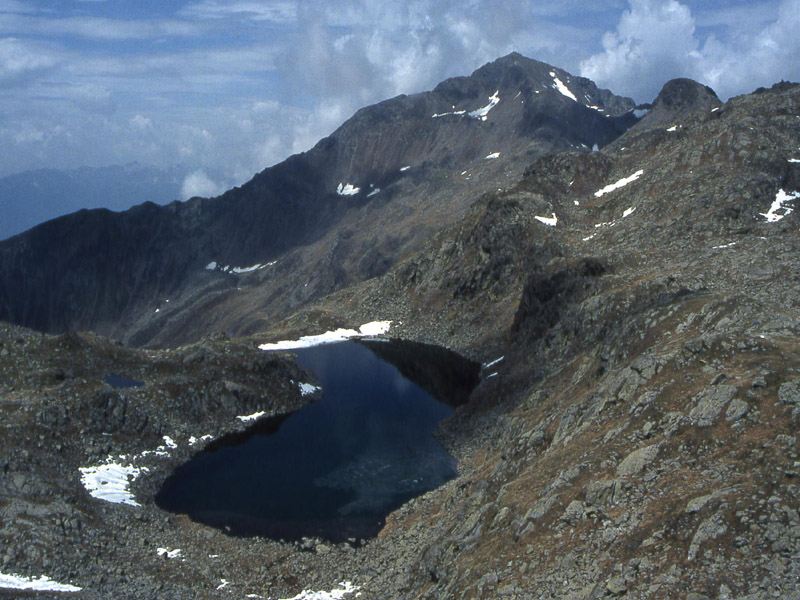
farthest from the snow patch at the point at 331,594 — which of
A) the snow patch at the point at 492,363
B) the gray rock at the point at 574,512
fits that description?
the snow patch at the point at 492,363

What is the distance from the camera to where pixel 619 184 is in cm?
10494

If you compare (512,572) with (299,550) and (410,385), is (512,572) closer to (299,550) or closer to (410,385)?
(299,550)

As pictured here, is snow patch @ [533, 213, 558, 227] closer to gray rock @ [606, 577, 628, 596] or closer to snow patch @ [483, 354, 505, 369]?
snow patch @ [483, 354, 505, 369]

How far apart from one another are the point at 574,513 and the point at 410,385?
5544cm

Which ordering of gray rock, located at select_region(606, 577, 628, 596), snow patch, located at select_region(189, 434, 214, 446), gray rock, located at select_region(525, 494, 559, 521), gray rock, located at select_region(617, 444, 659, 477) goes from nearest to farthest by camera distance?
gray rock, located at select_region(606, 577, 628, 596) → gray rock, located at select_region(617, 444, 659, 477) → gray rock, located at select_region(525, 494, 559, 521) → snow patch, located at select_region(189, 434, 214, 446)

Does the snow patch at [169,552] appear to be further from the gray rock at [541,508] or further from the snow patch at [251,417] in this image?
the snow patch at [251,417]

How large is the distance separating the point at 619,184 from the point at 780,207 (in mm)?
28029

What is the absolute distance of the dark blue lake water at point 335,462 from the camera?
2050 inches

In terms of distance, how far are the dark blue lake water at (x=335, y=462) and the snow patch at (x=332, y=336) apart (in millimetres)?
12832

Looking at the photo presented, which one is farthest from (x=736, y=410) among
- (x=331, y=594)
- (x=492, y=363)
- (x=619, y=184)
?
(x=619, y=184)

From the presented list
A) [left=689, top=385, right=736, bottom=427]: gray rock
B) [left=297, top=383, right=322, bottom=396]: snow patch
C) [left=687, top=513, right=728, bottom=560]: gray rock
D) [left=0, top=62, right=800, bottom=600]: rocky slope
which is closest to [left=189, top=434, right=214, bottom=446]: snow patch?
[left=0, top=62, right=800, bottom=600]: rocky slope

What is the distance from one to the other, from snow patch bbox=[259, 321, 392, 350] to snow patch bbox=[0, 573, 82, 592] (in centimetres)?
6250

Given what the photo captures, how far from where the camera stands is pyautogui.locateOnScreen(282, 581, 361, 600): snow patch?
38.3 m

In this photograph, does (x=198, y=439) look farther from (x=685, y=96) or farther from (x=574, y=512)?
(x=685, y=96)
